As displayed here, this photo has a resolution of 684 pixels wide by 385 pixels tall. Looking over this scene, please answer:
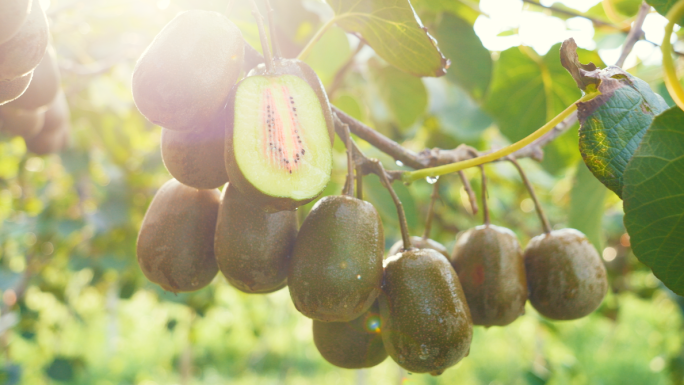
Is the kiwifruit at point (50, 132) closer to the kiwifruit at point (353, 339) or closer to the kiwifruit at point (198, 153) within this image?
the kiwifruit at point (198, 153)

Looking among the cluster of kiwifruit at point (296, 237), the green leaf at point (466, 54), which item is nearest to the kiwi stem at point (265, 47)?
the cluster of kiwifruit at point (296, 237)

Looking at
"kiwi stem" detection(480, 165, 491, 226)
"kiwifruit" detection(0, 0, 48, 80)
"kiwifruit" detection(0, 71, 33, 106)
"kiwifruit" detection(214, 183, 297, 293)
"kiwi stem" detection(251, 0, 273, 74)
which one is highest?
"kiwifruit" detection(0, 0, 48, 80)

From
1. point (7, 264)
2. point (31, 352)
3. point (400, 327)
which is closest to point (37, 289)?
point (7, 264)

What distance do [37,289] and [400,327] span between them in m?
3.45

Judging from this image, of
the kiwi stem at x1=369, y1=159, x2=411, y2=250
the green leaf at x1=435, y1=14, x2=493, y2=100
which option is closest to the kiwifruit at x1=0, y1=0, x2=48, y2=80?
the kiwi stem at x1=369, y1=159, x2=411, y2=250

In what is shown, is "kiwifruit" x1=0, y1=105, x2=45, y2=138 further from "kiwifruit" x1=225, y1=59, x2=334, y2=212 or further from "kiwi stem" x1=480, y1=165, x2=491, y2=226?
"kiwi stem" x1=480, y1=165, x2=491, y2=226

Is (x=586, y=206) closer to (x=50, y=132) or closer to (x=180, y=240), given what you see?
(x=180, y=240)

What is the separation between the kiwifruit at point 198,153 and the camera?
A: 2.38 ft

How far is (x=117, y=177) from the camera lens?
250 cm

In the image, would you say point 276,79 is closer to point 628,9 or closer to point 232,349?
point 628,9

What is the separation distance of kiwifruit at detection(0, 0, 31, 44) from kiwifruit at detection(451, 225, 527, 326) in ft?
2.72

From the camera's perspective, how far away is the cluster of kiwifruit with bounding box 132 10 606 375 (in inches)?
25.2

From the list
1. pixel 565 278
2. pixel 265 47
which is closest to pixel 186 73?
pixel 265 47

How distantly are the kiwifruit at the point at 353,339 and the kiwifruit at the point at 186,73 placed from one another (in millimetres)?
439
